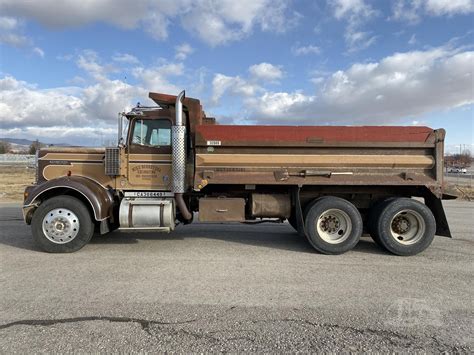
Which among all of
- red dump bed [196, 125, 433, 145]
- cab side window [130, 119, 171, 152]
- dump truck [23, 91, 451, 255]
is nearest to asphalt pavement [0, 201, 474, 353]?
dump truck [23, 91, 451, 255]

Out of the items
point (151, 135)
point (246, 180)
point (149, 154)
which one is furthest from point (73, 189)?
point (246, 180)

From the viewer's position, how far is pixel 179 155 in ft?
21.9

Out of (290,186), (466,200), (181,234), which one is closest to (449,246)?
(290,186)

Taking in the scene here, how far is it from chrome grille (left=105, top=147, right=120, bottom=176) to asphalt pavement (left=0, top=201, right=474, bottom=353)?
4.71ft

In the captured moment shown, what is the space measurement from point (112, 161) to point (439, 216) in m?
6.36

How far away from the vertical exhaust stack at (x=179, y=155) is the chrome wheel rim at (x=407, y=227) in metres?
3.96

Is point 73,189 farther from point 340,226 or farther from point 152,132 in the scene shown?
point 340,226

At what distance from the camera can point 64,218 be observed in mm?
6227

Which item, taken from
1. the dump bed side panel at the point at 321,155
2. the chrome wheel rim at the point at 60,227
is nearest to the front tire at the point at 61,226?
the chrome wheel rim at the point at 60,227

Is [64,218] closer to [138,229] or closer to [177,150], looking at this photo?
[138,229]

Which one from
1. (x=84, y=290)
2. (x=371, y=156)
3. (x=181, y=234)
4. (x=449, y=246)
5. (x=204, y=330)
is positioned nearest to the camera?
(x=204, y=330)

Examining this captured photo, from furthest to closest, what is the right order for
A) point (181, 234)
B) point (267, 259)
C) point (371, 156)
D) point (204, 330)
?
point (181, 234)
point (371, 156)
point (267, 259)
point (204, 330)

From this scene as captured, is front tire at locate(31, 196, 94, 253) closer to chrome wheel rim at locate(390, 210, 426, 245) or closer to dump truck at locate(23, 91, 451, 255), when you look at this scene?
dump truck at locate(23, 91, 451, 255)

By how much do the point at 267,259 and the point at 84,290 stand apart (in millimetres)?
2883
